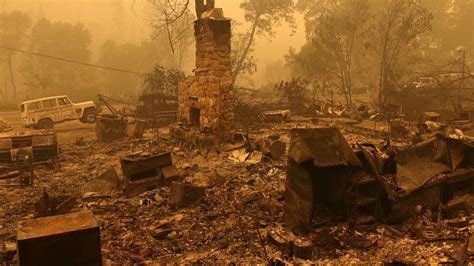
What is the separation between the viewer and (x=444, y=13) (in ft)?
128

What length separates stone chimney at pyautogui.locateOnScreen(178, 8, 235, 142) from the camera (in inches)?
452

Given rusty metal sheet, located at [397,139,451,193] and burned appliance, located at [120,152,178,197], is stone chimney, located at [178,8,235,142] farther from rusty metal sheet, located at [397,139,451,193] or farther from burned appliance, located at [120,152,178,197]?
rusty metal sheet, located at [397,139,451,193]

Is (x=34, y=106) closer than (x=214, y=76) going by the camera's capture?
No

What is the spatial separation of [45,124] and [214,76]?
12217mm

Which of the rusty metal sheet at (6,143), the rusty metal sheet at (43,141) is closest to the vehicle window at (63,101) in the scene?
the rusty metal sheet at (43,141)

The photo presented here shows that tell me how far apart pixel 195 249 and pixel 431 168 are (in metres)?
4.31

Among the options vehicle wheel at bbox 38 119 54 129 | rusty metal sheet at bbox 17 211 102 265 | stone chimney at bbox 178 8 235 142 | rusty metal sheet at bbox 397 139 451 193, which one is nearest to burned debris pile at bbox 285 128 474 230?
rusty metal sheet at bbox 397 139 451 193

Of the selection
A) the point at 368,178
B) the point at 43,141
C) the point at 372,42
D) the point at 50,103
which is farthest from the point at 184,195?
the point at 372,42

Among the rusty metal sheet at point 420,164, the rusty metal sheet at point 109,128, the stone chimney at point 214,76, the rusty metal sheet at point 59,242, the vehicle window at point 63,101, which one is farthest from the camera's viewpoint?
the vehicle window at point 63,101

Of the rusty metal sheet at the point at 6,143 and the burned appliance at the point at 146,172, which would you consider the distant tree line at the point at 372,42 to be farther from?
the rusty metal sheet at the point at 6,143

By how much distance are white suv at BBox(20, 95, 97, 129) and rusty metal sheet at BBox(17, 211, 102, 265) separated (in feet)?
53.9

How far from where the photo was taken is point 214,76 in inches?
449

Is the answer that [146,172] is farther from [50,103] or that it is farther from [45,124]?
[50,103]

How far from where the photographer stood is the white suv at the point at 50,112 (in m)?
18.9
